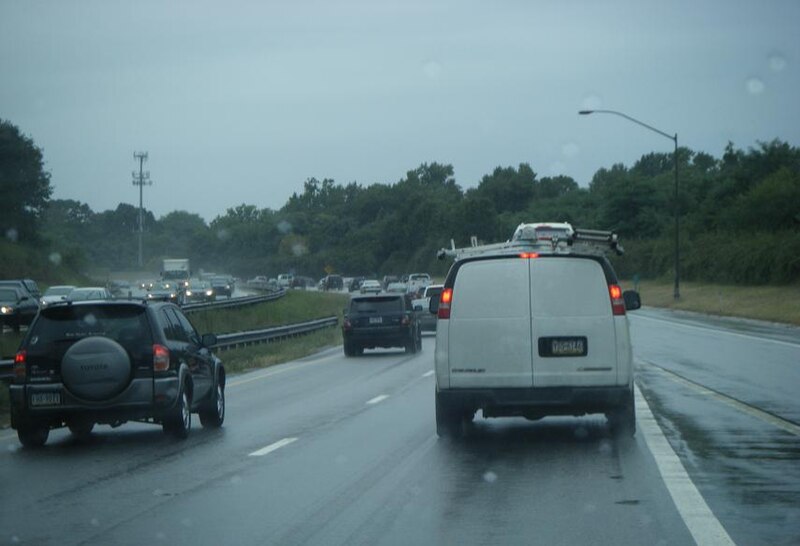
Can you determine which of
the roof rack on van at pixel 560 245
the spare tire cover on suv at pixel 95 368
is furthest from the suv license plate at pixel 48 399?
the roof rack on van at pixel 560 245

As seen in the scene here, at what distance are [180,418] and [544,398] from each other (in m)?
4.30

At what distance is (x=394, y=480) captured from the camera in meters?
11.5

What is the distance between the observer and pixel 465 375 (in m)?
13.6

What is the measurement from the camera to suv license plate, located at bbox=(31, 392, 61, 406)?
1409cm

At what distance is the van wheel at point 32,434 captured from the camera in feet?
47.2

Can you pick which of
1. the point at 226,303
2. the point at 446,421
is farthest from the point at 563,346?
the point at 226,303

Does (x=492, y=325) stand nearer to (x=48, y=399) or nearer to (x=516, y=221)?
(x=48, y=399)

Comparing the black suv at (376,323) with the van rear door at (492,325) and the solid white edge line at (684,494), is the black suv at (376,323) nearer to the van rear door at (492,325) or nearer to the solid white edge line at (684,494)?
the solid white edge line at (684,494)

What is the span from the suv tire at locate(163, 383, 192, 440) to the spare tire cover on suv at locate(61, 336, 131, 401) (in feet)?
2.54

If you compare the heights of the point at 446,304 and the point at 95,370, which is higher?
the point at 446,304

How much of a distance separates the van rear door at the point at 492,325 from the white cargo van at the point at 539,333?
11 millimetres

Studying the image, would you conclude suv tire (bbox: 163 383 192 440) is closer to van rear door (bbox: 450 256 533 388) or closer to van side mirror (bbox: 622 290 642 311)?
van rear door (bbox: 450 256 533 388)

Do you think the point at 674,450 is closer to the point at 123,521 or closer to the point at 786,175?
the point at 123,521

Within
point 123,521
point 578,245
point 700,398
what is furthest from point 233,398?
point 123,521
